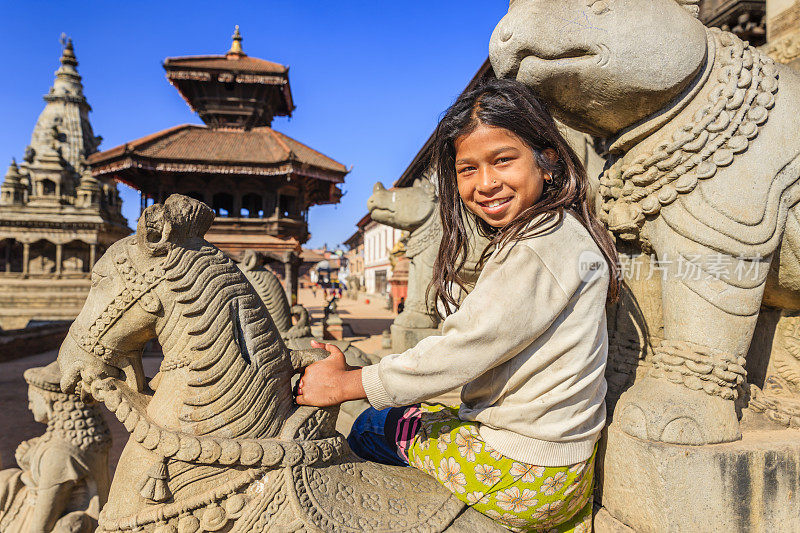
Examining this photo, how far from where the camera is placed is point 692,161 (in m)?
1.55

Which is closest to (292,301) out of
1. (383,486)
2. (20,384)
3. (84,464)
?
(20,384)

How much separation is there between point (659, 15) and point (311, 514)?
5.84 feet

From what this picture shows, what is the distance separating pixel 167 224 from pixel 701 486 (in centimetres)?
167

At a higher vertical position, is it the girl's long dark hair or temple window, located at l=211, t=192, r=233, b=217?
temple window, located at l=211, t=192, r=233, b=217

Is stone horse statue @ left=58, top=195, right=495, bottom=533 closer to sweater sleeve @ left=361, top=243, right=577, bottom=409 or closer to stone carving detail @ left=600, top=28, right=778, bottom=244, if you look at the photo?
sweater sleeve @ left=361, top=243, right=577, bottom=409

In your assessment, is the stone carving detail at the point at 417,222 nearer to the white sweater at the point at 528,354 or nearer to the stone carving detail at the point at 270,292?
the stone carving detail at the point at 270,292

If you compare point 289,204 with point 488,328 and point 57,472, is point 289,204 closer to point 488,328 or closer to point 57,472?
point 57,472

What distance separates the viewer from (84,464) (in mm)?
2416

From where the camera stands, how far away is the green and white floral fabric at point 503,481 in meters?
1.24

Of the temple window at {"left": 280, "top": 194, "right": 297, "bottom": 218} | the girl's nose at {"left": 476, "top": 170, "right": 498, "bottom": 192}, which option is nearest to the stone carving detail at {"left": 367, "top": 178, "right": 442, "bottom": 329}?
the girl's nose at {"left": 476, "top": 170, "right": 498, "bottom": 192}

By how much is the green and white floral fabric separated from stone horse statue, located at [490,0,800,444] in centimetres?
33

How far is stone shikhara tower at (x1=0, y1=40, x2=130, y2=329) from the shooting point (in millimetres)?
16703

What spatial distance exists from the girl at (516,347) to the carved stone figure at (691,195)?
0.27 m

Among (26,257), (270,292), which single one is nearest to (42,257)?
(26,257)
